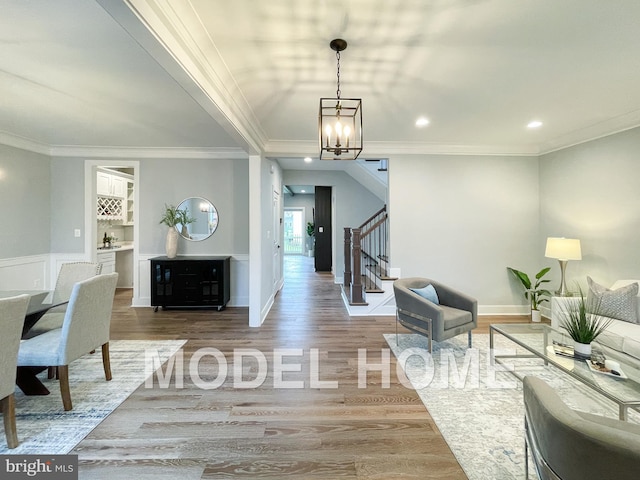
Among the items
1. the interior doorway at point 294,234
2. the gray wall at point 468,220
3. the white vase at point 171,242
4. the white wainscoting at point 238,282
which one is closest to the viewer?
the gray wall at point 468,220

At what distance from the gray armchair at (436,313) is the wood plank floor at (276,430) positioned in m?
0.53

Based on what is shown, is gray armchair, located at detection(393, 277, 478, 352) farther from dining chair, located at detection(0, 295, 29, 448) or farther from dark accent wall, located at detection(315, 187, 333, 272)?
dark accent wall, located at detection(315, 187, 333, 272)

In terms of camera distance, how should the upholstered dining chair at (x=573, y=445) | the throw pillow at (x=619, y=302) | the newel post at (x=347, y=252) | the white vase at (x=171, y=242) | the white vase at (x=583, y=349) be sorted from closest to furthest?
the upholstered dining chair at (x=573, y=445), the white vase at (x=583, y=349), the throw pillow at (x=619, y=302), the white vase at (x=171, y=242), the newel post at (x=347, y=252)

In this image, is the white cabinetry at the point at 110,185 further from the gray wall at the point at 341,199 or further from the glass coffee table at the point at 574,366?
the glass coffee table at the point at 574,366

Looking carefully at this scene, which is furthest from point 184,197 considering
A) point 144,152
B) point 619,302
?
point 619,302

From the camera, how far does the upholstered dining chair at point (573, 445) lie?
0.84 meters

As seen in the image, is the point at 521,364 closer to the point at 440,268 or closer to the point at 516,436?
the point at 516,436

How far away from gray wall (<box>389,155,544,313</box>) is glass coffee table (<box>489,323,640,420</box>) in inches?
67.2

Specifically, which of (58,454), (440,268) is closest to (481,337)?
(440,268)

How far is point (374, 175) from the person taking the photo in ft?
18.9

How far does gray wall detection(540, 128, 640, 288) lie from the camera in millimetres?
3252

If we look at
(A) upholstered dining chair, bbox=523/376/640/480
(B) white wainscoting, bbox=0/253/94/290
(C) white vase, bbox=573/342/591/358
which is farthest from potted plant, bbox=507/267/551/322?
(B) white wainscoting, bbox=0/253/94/290

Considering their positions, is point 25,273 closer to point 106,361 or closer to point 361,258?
point 106,361

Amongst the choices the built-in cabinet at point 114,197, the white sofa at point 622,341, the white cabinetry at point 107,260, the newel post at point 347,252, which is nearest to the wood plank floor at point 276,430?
the white sofa at point 622,341
